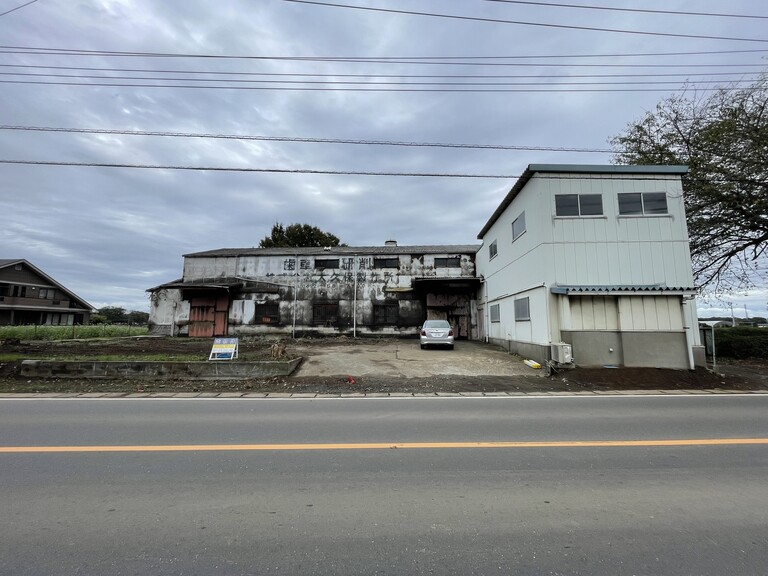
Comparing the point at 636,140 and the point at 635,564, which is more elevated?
the point at 636,140

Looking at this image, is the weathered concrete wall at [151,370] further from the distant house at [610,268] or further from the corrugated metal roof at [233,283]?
the corrugated metal roof at [233,283]

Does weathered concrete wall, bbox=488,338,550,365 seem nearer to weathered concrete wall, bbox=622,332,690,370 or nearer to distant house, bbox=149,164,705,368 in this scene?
distant house, bbox=149,164,705,368

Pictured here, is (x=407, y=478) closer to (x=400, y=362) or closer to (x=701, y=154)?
(x=400, y=362)

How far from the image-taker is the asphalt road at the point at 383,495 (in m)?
2.60

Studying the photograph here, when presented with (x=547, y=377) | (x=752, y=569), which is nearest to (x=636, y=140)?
(x=547, y=377)

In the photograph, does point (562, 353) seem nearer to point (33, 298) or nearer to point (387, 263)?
point (387, 263)

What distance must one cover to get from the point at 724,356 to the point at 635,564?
21472 mm

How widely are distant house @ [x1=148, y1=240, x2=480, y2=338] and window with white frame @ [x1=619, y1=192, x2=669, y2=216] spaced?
38.2 feet

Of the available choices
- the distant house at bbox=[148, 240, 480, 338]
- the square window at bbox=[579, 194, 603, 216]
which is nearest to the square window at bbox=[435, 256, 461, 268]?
the distant house at bbox=[148, 240, 480, 338]

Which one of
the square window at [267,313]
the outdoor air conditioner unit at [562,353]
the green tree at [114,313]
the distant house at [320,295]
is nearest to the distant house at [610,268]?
the outdoor air conditioner unit at [562,353]

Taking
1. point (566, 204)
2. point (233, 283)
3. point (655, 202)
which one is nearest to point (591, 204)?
point (566, 204)

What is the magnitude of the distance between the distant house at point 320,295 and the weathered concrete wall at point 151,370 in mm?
14101

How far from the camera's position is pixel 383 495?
358 cm

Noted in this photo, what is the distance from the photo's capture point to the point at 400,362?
1395 cm
